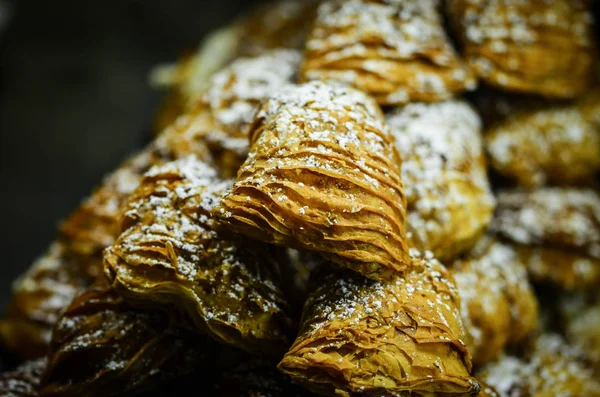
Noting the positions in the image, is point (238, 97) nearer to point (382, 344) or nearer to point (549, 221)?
point (382, 344)

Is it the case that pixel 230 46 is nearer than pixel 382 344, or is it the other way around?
pixel 382 344

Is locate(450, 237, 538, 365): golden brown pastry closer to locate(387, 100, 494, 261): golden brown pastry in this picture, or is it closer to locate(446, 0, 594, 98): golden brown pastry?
locate(387, 100, 494, 261): golden brown pastry

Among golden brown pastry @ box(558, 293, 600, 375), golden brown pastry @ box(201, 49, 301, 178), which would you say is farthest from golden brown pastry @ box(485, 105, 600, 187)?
golden brown pastry @ box(201, 49, 301, 178)

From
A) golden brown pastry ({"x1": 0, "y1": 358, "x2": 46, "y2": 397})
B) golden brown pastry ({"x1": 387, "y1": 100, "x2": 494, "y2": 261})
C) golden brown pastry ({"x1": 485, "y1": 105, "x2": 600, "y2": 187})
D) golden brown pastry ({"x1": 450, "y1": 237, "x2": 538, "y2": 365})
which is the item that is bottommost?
golden brown pastry ({"x1": 0, "y1": 358, "x2": 46, "y2": 397})

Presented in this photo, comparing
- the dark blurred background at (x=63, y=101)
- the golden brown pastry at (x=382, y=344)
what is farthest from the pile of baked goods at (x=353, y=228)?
the dark blurred background at (x=63, y=101)

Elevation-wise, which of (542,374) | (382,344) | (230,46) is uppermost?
(230,46)

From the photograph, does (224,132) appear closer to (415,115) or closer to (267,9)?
(415,115)

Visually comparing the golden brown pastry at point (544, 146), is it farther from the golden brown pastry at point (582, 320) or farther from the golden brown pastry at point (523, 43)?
the golden brown pastry at point (582, 320)

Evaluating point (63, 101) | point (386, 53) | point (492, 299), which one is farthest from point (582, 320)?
point (63, 101)

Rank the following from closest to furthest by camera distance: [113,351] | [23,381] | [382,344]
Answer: [382,344] → [113,351] → [23,381]
